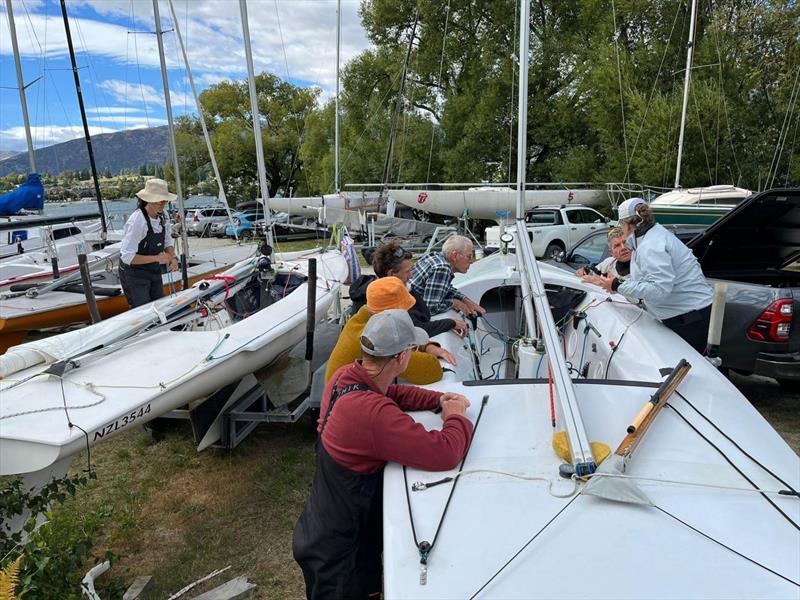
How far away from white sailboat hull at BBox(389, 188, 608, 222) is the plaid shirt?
1366cm

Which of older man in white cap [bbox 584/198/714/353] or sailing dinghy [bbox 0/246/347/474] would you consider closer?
sailing dinghy [bbox 0/246/347/474]

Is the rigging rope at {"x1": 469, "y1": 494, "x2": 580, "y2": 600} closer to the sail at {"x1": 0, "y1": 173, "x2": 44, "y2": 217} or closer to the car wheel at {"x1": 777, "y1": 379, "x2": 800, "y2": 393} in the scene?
the car wheel at {"x1": 777, "y1": 379, "x2": 800, "y2": 393}

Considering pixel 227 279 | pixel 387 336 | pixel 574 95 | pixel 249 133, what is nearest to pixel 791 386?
pixel 387 336

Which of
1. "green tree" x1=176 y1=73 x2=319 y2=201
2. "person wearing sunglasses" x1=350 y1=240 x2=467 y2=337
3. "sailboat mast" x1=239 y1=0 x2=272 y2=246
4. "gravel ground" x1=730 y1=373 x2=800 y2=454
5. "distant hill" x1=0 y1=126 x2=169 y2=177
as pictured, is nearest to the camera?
"person wearing sunglasses" x1=350 y1=240 x2=467 y2=337

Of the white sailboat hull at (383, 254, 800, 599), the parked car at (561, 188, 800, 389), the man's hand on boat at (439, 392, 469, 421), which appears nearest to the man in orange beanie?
the white sailboat hull at (383, 254, 800, 599)

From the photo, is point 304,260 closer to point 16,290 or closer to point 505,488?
point 16,290

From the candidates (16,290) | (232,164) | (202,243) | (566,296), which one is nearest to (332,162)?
(202,243)

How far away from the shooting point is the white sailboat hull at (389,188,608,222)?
56.7ft

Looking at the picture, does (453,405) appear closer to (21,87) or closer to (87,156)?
(87,156)

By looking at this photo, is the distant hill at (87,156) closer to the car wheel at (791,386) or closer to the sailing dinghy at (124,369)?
the sailing dinghy at (124,369)

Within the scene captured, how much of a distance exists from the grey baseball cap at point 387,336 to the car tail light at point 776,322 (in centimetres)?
326

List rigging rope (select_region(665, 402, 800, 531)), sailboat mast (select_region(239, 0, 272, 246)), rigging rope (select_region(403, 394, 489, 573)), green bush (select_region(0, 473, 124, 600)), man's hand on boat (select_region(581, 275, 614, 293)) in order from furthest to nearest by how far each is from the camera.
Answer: sailboat mast (select_region(239, 0, 272, 246)) < man's hand on boat (select_region(581, 275, 614, 293)) < green bush (select_region(0, 473, 124, 600)) < rigging rope (select_region(665, 402, 800, 531)) < rigging rope (select_region(403, 394, 489, 573))

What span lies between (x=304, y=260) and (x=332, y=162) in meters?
18.2

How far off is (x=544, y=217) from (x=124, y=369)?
12.9m
